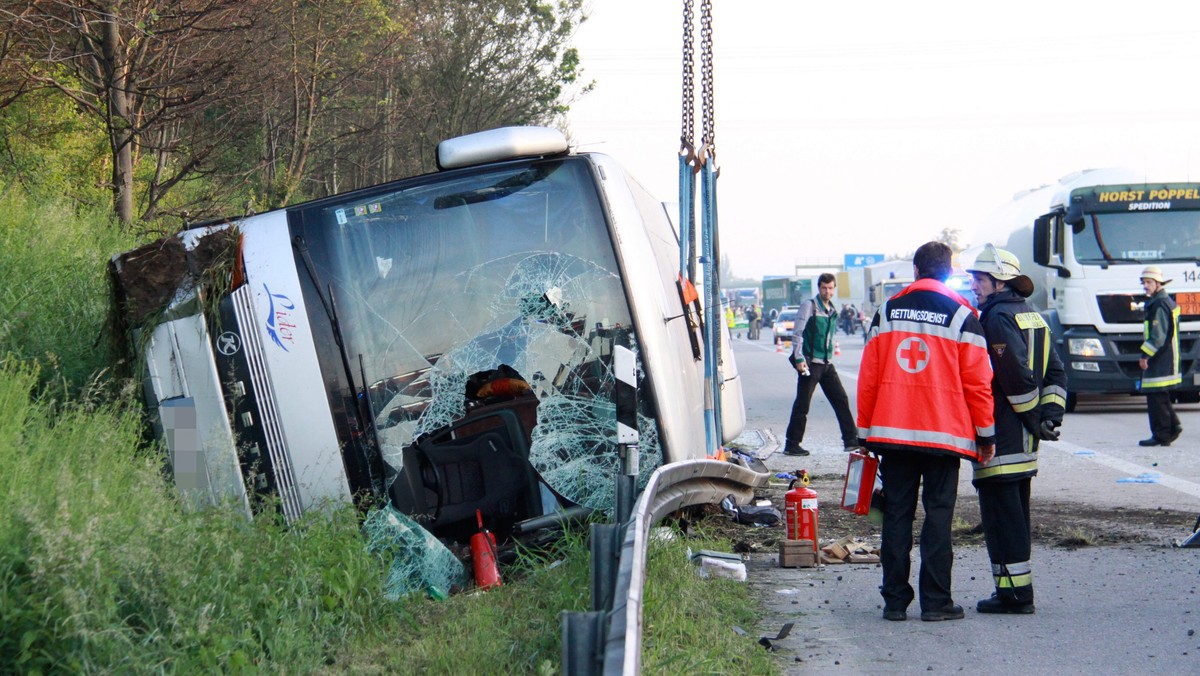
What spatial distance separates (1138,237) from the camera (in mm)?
16641

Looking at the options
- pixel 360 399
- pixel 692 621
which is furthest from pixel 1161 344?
pixel 360 399

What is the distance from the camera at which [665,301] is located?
22.2ft

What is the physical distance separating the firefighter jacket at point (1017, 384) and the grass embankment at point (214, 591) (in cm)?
146

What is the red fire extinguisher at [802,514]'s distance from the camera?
6.97 m

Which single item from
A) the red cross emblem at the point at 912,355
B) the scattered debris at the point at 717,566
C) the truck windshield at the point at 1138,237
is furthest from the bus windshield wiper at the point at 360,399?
the truck windshield at the point at 1138,237

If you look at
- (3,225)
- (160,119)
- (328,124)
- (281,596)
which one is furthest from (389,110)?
(281,596)

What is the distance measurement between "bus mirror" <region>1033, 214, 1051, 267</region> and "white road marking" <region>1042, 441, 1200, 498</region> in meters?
4.35

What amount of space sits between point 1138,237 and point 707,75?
10585 mm

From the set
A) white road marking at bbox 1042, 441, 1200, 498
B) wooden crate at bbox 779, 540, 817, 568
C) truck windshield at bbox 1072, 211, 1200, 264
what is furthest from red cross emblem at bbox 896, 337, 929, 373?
truck windshield at bbox 1072, 211, 1200, 264

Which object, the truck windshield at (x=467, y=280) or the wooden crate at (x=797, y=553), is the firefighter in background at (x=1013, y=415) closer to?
the wooden crate at (x=797, y=553)

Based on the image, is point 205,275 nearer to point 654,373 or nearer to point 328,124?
point 654,373

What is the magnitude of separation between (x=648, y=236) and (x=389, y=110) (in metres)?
17.6

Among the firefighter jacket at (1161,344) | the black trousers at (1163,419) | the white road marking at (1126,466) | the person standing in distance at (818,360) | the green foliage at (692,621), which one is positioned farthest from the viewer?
the person standing in distance at (818,360)

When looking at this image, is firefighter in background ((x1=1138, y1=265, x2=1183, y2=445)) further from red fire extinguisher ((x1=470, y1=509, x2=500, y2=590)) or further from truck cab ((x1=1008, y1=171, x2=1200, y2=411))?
red fire extinguisher ((x1=470, y1=509, x2=500, y2=590))
